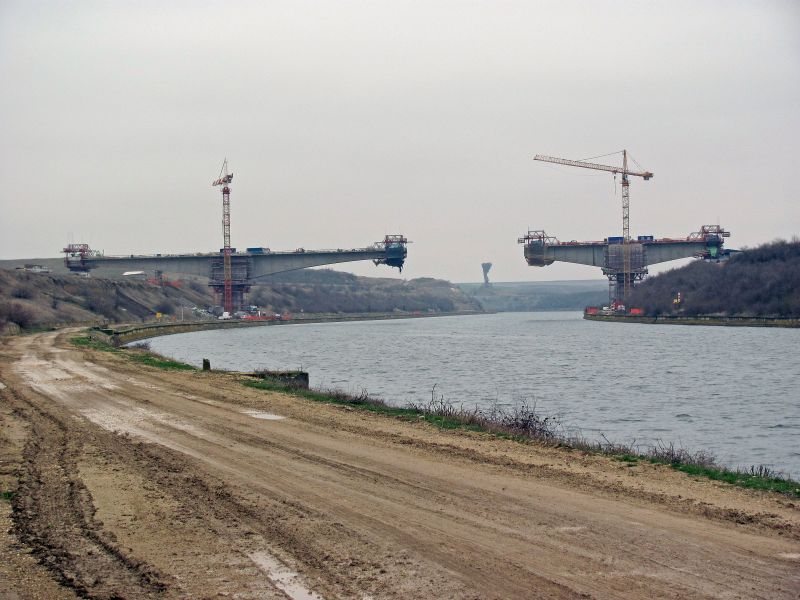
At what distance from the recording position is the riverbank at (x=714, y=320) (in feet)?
330

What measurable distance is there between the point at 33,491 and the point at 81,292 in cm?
12082

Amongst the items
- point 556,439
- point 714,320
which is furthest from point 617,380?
point 714,320

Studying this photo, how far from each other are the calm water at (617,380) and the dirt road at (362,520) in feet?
26.7

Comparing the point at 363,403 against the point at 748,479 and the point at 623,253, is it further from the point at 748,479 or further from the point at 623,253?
the point at 623,253

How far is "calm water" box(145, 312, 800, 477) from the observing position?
25077mm

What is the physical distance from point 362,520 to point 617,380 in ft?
112

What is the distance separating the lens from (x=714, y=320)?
114 metres

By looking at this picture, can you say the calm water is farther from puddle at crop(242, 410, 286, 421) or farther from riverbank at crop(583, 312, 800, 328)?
riverbank at crop(583, 312, 800, 328)

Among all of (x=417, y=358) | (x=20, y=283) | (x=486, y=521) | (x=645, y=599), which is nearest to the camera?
(x=645, y=599)

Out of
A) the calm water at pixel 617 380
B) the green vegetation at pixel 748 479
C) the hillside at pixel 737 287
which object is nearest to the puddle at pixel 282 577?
the green vegetation at pixel 748 479

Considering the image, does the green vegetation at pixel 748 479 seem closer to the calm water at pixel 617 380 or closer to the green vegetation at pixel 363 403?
the calm water at pixel 617 380

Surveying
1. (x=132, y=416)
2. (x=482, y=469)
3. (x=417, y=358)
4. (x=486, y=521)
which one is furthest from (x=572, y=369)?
(x=486, y=521)

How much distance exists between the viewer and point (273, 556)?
30.3 feet

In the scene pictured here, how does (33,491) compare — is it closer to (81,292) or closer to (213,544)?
(213,544)
